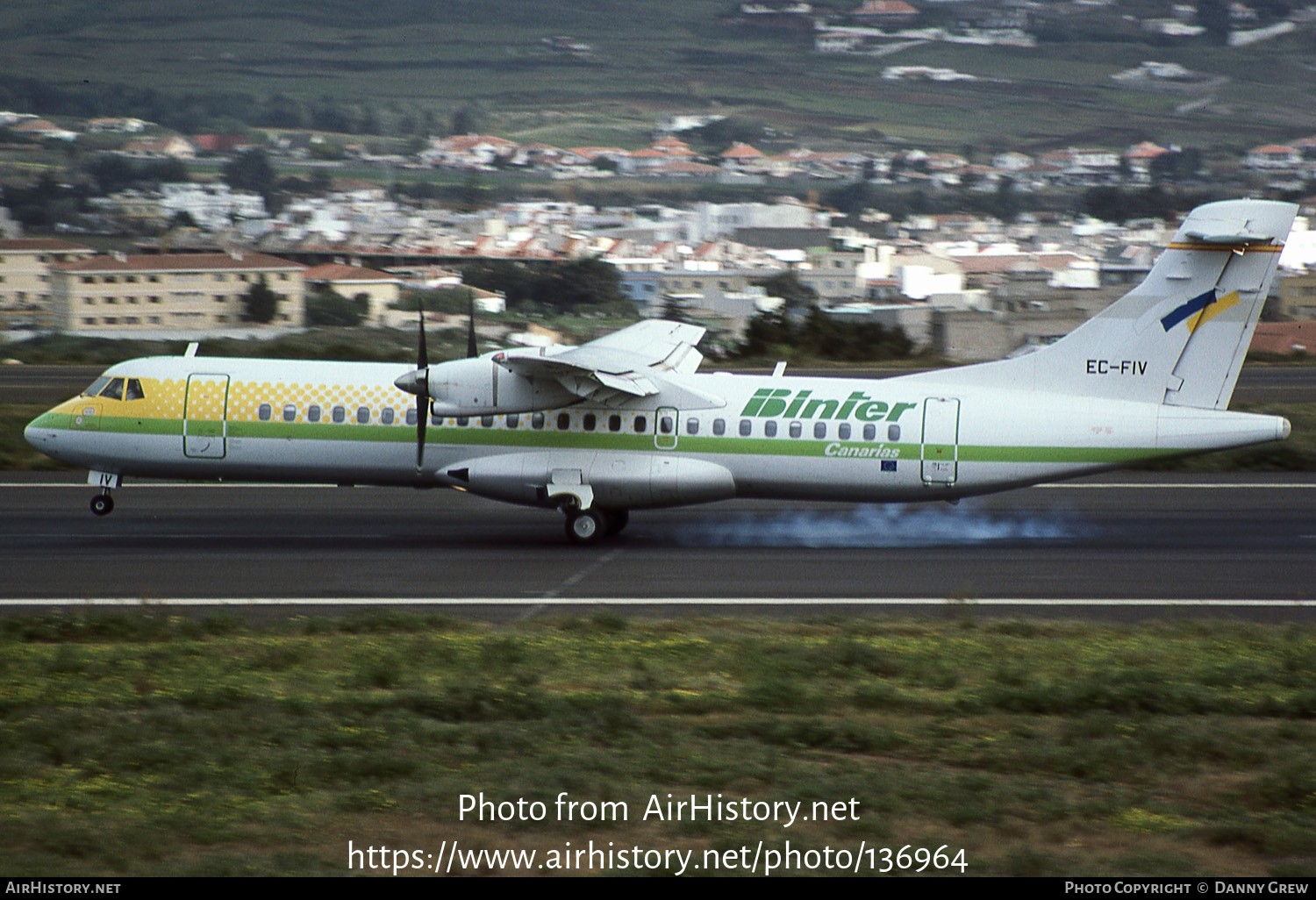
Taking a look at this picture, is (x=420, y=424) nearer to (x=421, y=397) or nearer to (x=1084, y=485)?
(x=421, y=397)

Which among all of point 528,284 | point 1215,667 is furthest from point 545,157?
point 1215,667

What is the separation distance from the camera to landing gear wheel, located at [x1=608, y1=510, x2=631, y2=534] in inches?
920

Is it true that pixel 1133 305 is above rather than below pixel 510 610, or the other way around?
above

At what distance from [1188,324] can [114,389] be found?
18201 mm

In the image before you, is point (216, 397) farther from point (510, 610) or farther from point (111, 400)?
point (510, 610)

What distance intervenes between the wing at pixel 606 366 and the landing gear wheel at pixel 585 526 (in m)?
1.94

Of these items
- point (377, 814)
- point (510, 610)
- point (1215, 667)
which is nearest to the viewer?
point (377, 814)

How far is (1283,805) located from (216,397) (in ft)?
60.1

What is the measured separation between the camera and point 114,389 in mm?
23562

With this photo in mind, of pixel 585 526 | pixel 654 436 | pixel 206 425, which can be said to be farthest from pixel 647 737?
Answer: pixel 206 425

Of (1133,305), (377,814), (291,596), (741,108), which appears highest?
(741,108)

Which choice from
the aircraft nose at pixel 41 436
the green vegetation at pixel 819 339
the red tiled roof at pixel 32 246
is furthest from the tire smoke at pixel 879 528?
the red tiled roof at pixel 32 246

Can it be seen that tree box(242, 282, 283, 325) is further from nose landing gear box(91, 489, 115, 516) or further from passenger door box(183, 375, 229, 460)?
passenger door box(183, 375, 229, 460)
